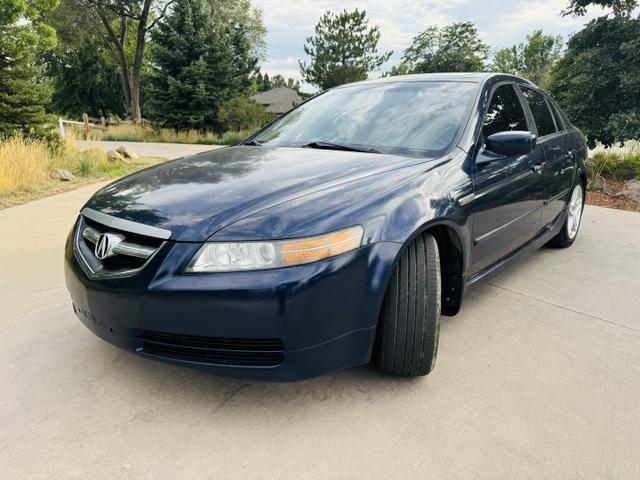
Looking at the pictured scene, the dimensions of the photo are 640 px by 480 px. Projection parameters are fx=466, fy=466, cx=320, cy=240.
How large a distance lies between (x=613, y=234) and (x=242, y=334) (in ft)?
15.9

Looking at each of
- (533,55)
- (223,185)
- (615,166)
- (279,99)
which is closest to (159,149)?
(615,166)

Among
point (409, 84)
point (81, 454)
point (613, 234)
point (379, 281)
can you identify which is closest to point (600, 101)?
point (613, 234)

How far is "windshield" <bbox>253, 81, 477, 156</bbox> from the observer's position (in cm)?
264

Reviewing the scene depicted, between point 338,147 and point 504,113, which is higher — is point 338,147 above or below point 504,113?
below

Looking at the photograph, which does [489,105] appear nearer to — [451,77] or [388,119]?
[451,77]

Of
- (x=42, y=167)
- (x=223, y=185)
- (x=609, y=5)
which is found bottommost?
(x=42, y=167)

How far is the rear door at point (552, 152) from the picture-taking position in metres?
3.48

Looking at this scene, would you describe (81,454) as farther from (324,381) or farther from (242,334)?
(324,381)

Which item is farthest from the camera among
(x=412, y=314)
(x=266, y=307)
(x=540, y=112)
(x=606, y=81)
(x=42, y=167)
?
(x=606, y=81)

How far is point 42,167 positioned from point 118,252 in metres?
7.06

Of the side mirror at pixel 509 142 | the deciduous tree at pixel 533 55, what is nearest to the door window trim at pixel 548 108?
the side mirror at pixel 509 142

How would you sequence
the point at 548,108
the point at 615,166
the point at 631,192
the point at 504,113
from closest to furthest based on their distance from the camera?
the point at 504,113 < the point at 548,108 < the point at 631,192 < the point at 615,166

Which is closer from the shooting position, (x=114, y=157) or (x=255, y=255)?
(x=255, y=255)

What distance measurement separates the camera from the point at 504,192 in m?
2.76
